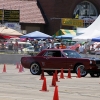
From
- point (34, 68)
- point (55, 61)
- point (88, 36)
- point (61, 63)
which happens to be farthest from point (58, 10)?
point (61, 63)

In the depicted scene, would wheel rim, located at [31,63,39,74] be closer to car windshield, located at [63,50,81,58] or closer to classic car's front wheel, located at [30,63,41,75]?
classic car's front wheel, located at [30,63,41,75]

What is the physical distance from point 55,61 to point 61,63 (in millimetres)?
395

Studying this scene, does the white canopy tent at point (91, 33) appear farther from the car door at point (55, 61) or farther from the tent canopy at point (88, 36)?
the car door at point (55, 61)

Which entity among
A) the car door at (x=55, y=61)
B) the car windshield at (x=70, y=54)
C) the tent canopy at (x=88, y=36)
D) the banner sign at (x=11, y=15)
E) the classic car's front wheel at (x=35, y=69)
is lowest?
the classic car's front wheel at (x=35, y=69)

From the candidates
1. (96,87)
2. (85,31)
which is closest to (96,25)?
(85,31)

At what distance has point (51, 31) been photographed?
69.4 meters

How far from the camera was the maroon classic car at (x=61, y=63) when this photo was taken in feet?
81.2

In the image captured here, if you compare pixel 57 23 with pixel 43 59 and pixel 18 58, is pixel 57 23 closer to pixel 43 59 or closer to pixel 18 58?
pixel 18 58

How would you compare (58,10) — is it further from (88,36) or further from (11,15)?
(88,36)

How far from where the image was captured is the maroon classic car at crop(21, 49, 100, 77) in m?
24.8

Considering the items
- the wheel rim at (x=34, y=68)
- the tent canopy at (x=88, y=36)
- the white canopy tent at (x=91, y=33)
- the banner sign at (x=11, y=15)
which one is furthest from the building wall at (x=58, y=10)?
the wheel rim at (x=34, y=68)

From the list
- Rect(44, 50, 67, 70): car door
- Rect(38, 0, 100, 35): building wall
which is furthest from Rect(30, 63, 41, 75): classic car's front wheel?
Rect(38, 0, 100, 35): building wall

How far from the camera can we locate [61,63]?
83.6 ft

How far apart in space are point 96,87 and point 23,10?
1992 inches
